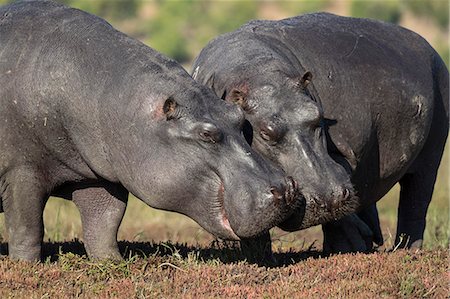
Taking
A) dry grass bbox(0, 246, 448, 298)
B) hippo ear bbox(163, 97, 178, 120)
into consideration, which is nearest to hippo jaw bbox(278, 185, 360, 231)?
dry grass bbox(0, 246, 448, 298)

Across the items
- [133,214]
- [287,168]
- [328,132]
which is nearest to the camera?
[287,168]

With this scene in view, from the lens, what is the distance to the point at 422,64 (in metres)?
10.5

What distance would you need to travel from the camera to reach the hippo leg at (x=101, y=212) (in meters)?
8.68

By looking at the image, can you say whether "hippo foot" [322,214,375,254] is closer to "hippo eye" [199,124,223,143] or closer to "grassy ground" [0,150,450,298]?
"grassy ground" [0,150,450,298]

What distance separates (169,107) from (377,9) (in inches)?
3192

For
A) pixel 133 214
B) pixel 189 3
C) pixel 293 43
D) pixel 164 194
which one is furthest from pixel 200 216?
pixel 189 3

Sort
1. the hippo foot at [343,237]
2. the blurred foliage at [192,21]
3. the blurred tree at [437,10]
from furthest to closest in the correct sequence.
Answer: the blurred foliage at [192,21], the blurred tree at [437,10], the hippo foot at [343,237]

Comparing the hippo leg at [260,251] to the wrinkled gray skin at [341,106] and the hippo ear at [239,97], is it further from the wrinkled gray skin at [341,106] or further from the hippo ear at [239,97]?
the hippo ear at [239,97]

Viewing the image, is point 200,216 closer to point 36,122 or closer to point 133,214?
point 36,122

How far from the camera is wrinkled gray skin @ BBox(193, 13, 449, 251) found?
26.5 ft

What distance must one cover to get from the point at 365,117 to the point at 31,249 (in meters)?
3.10

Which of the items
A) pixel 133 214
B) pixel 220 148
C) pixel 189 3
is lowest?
pixel 189 3

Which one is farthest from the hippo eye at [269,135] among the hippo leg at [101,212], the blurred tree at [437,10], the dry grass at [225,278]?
the blurred tree at [437,10]

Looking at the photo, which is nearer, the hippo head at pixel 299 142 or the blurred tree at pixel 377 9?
the hippo head at pixel 299 142
